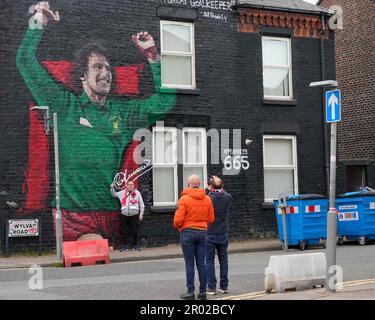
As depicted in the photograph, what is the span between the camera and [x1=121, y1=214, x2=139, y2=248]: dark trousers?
19.7 m

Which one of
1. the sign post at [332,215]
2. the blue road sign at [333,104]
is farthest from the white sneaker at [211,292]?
the blue road sign at [333,104]

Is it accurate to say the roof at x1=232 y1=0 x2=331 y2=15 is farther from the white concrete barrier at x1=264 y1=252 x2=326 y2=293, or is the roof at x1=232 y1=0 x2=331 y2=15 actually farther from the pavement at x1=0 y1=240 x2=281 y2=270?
the white concrete barrier at x1=264 y1=252 x2=326 y2=293

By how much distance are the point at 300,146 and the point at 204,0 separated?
5.67 meters

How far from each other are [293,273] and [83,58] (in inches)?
436

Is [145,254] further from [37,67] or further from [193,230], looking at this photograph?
[193,230]

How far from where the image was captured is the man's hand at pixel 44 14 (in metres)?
19.5

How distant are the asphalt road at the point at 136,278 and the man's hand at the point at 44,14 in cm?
728

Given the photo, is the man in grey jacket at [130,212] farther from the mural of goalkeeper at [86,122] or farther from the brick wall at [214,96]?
the brick wall at [214,96]

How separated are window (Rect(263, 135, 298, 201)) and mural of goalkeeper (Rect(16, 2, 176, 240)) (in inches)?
167

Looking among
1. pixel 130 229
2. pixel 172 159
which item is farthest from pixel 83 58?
pixel 130 229

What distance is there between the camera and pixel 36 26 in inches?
765

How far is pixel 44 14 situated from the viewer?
1956cm
